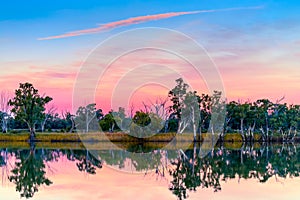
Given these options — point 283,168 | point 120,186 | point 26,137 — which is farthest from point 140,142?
point 120,186

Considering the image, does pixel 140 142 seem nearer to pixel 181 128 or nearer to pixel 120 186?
pixel 181 128

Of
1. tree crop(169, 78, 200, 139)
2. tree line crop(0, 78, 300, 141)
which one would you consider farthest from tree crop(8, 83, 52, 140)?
tree crop(169, 78, 200, 139)

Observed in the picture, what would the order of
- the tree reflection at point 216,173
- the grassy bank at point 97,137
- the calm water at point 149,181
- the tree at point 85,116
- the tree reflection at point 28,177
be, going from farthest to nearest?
the tree at point 85,116, the grassy bank at point 97,137, the tree reflection at point 216,173, the tree reflection at point 28,177, the calm water at point 149,181

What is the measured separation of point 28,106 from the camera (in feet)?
173

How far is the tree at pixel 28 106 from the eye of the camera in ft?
171

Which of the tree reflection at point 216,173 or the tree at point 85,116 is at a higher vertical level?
the tree at point 85,116

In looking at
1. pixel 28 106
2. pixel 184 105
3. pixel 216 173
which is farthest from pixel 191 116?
pixel 216 173

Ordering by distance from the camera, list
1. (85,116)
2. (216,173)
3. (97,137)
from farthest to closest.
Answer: (85,116), (97,137), (216,173)

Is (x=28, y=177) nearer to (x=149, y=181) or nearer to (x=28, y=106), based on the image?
(x=149, y=181)

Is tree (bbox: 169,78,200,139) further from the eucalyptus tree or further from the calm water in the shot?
the calm water

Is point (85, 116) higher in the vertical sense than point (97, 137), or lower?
higher

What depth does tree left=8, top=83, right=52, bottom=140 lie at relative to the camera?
51969 mm

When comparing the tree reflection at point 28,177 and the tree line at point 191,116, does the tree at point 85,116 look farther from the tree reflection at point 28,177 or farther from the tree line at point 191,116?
the tree reflection at point 28,177

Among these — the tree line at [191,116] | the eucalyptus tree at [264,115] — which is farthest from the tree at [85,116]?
the eucalyptus tree at [264,115]
